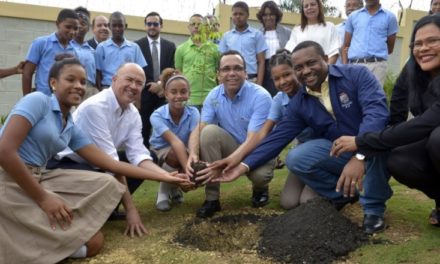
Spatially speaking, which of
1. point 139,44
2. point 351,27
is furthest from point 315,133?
point 139,44

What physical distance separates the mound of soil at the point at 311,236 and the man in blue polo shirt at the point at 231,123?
70 cm

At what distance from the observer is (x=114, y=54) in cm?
624

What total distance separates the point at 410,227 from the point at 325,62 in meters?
1.36

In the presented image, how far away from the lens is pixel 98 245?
11.1ft

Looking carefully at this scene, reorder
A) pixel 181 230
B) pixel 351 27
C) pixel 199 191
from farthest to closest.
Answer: pixel 351 27, pixel 199 191, pixel 181 230

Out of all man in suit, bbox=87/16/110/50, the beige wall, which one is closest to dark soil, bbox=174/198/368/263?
man in suit, bbox=87/16/110/50

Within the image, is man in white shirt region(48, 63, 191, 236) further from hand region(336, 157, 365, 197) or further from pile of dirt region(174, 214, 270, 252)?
hand region(336, 157, 365, 197)

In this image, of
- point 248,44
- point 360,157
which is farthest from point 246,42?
point 360,157

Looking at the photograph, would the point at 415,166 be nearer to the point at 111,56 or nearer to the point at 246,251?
the point at 246,251

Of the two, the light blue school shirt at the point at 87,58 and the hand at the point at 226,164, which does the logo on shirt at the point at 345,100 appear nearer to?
the hand at the point at 226,164

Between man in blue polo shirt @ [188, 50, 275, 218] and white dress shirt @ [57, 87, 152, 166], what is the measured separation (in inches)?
19.3

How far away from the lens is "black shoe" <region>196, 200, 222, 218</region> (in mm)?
4094

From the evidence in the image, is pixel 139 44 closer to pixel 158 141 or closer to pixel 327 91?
pixel 158 141

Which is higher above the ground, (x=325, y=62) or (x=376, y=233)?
(x=325, y=62)
